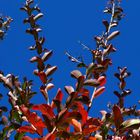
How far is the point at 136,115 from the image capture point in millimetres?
2635

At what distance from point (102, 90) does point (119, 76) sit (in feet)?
2.18

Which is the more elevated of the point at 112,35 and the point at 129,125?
the point at 112,35

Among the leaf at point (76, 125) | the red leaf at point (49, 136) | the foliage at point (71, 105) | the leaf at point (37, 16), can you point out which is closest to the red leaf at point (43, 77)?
the foliage at point (71, 105)

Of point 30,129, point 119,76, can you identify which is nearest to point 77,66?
point 119,76

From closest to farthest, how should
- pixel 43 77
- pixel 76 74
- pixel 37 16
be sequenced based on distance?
pixel 76 74 → pixel 43 77 → pixel 37 16

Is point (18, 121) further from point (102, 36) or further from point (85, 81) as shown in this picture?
point (102, 36)

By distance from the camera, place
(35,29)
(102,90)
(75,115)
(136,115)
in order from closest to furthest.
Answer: (75,115)
(102,90)
(136,115)
(35,29)

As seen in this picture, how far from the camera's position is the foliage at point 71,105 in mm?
1575

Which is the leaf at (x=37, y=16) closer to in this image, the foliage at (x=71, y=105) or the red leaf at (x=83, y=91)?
the foliage at (x=71, y=105)

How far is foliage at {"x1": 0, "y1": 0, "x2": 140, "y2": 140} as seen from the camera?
5.17ft

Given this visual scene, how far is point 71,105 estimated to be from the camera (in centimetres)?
164

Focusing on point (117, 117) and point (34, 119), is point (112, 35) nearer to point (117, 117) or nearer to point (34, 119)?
point (117, 117)

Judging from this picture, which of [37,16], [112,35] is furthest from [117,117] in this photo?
[37,16]

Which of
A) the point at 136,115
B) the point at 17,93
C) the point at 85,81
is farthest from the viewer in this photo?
the point at 136,115
